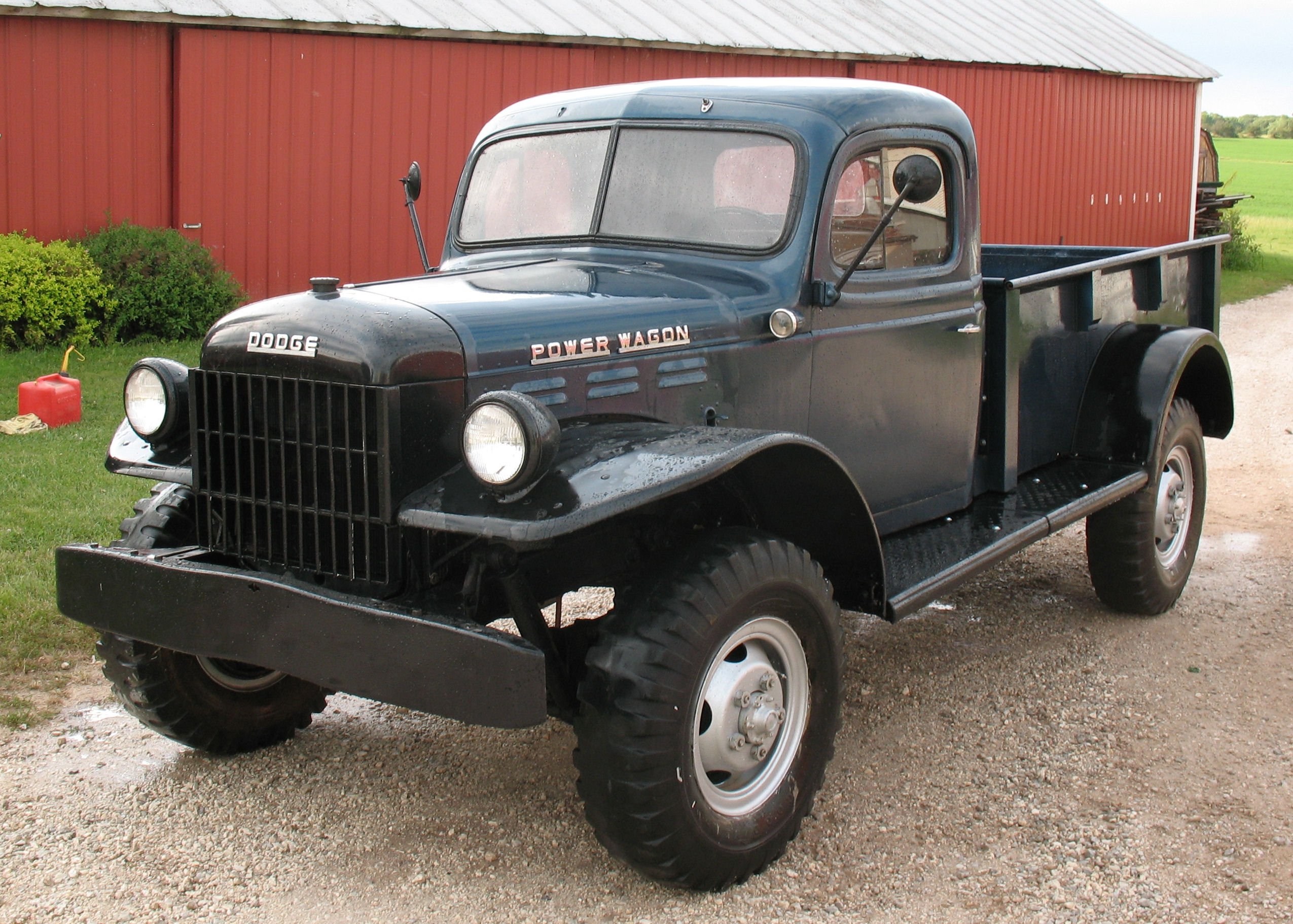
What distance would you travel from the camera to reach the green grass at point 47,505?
4.75 metres

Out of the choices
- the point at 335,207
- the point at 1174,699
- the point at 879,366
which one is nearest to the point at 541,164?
the point at 879,366

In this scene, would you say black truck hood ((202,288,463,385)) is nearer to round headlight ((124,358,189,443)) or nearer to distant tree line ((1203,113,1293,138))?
round headlight ((124,358,189,443))

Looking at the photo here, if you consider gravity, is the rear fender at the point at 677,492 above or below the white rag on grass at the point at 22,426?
above

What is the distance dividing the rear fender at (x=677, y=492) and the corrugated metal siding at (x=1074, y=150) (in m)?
12.7

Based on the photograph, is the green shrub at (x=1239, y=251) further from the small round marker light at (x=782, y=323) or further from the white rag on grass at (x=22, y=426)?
the small round marker light at (x=782, y=323)

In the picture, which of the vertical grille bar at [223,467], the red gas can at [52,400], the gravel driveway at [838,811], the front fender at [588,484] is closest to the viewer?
the front fender at [588,484]

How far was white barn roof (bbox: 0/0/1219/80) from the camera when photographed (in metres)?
11.0

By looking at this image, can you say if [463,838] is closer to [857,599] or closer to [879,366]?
[857,599]

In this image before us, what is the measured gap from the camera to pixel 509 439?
2891 mm

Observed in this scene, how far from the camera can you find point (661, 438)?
315 centimetres

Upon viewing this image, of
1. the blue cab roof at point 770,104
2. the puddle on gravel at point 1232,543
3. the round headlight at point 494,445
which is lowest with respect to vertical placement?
the puddle on gravel at point 1232,543

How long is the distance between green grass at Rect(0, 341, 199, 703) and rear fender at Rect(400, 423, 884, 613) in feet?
7.22

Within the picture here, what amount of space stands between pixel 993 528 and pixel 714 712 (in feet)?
5.34

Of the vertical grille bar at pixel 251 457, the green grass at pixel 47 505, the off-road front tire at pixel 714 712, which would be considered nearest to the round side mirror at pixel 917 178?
the off-road front tire at pixel 714 712
